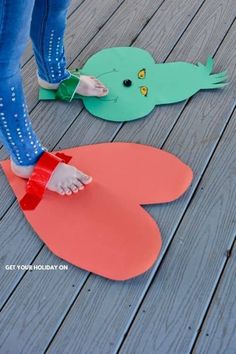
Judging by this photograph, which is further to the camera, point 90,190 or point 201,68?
point 201,68

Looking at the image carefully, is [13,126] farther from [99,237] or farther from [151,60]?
[151,60]

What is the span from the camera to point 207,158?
1.41m

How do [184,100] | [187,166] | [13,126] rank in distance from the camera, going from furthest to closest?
1. [184,100]
2. [187,166]
3. [13,126]

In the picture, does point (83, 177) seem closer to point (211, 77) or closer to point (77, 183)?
point (77, 183)

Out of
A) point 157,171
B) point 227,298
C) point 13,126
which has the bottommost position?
point 227,298

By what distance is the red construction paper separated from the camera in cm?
121

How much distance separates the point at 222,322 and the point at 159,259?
205 mm

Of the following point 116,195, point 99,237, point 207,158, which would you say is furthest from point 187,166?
point 99,237

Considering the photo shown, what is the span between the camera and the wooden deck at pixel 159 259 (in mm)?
1114

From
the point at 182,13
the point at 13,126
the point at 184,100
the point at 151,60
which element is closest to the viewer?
the point at 13,126

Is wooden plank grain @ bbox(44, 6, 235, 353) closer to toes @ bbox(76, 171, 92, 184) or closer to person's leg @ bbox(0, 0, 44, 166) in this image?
toes @ bbox(76, 171, 92, 184)

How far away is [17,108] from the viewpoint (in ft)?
3.69

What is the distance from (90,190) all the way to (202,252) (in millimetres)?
330

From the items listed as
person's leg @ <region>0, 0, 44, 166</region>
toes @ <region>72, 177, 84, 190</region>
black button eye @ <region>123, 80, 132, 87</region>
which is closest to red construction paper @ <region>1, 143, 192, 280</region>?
toes @ <region>72, 177, 84, 190</region>
